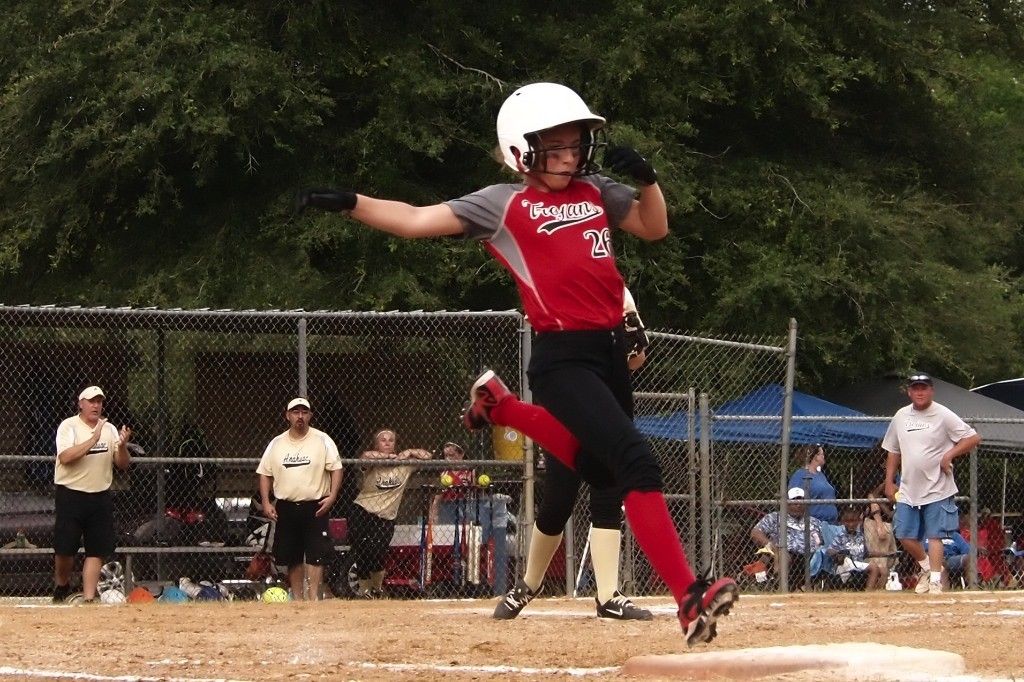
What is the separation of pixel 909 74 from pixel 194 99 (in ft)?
30.7

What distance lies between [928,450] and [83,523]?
680cm

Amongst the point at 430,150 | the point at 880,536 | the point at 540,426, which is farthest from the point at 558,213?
the point at 430,150

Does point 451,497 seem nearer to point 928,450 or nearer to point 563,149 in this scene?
point 928,450

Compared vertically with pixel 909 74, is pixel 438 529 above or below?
below

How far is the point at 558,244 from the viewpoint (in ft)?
20.1

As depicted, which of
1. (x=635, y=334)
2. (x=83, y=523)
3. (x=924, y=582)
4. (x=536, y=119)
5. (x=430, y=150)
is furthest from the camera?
(x=430, y=150)

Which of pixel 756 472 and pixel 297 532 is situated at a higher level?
pixel 756 472

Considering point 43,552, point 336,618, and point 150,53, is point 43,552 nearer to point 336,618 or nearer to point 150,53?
point 336,618

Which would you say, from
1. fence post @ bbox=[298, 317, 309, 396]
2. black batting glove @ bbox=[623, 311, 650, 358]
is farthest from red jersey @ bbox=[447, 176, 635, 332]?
fence post @ bbox=[298, 317, 309, 396]

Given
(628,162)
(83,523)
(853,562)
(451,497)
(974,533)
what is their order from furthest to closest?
1. (853,562)
2. (974,533)
3. (451,497)
4. (83,523)
5. (628,162)

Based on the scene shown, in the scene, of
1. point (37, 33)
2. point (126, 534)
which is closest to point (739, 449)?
point (126, 534)

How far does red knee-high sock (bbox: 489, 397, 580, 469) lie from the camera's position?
6543 millimetres

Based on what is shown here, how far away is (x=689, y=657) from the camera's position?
5496mm

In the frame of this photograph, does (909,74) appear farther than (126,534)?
Yes
